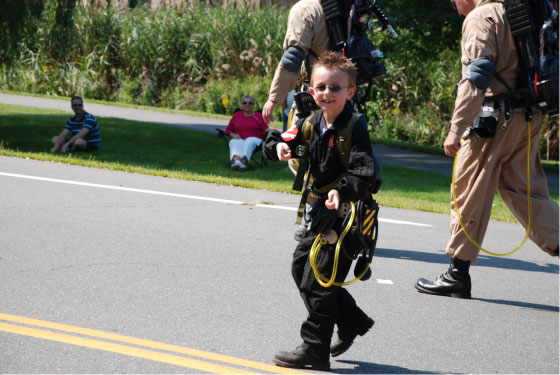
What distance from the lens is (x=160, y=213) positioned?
823cm

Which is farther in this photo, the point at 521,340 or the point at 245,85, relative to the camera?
the point at 245,85

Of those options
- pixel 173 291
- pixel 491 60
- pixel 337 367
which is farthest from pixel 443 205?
pixel 337 367

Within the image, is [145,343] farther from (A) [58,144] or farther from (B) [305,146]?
(A) [58,144]

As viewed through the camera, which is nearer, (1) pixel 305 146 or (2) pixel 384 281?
(1) pixel 305 146

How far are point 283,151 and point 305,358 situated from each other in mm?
1097

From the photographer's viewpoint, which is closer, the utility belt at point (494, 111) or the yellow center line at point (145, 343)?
the yellow center line at point (145, 343)

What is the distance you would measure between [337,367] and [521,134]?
2428 mm

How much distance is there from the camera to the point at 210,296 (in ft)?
17.6

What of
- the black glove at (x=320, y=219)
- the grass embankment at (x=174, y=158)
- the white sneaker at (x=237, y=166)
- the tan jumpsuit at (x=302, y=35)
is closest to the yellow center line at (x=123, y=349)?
the black glove at (x=320, y=219)

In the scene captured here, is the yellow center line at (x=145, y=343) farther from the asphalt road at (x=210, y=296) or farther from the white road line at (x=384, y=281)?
the white road line at (x=384, y=281)

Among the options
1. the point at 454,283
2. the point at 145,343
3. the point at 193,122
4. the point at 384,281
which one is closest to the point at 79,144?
the point at 193,122

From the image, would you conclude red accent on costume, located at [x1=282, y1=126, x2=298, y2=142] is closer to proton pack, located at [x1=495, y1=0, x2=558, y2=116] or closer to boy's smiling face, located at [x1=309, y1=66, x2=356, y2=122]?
boy's smiling face, located at [x1=309, y1=66, x2=356, y2=122]

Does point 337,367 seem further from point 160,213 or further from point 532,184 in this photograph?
point 160,213

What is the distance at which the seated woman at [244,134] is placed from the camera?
12656 millimetres
